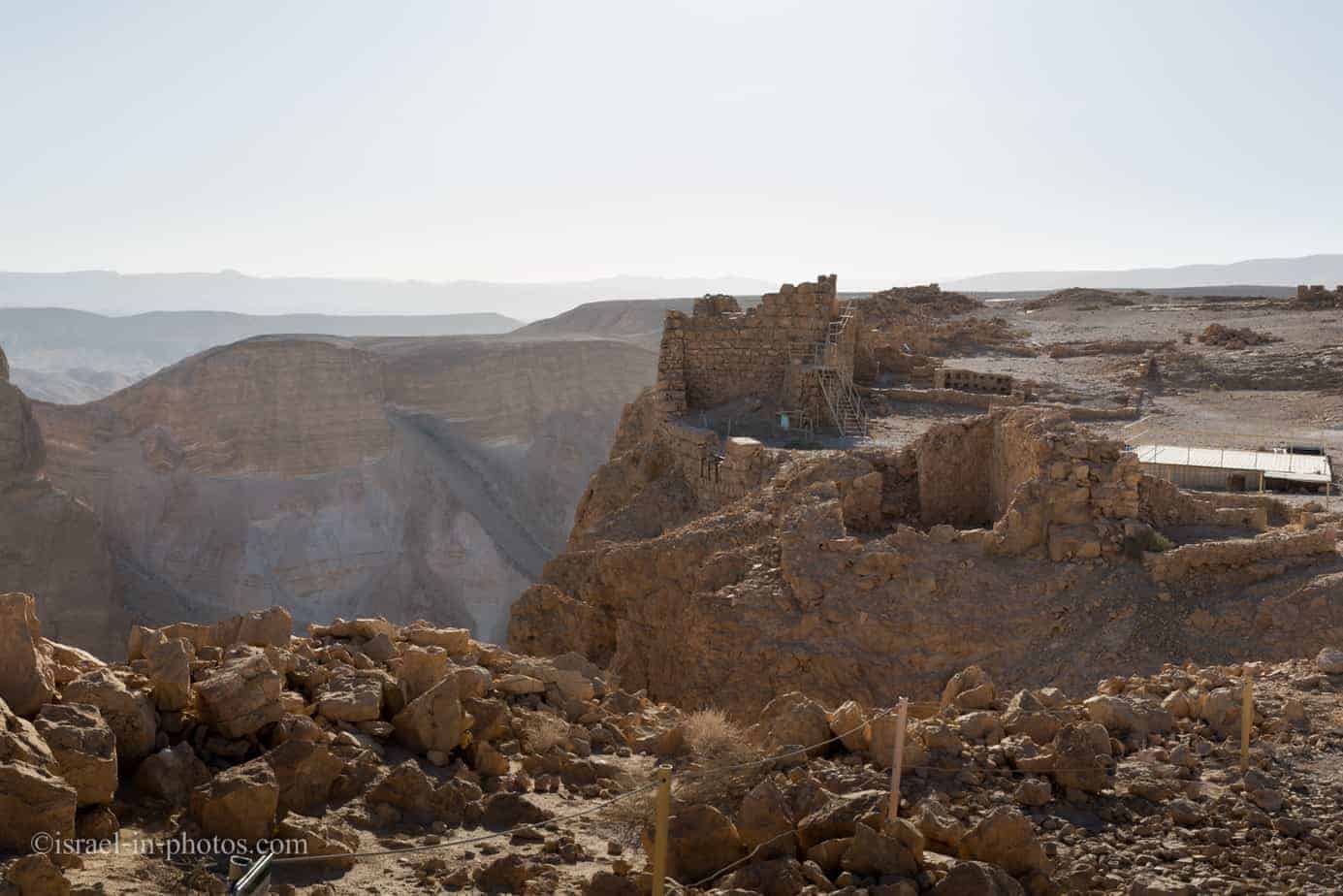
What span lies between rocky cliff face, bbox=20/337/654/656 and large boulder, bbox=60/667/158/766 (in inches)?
1372

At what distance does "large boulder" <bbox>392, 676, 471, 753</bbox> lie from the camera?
5609mm

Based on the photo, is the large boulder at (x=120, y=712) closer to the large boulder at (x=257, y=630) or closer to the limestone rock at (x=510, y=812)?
the large boulder at (x=257, y=630)

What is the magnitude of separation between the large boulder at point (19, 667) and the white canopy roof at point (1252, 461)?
10.0 meters

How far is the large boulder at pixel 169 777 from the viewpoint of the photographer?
475 centimetres

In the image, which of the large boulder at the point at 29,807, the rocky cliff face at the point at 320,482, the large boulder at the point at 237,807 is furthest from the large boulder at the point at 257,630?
the rocky cliff face at the point at 320,482

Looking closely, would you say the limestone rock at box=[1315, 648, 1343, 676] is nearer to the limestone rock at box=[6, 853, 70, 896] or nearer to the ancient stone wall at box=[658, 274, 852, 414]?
the limestone rock at box=[6, 853, 70, 896]

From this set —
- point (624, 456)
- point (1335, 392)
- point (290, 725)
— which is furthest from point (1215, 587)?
point (1335, 392)

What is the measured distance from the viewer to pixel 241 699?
5211 millimetres

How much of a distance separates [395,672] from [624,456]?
995 centimetres

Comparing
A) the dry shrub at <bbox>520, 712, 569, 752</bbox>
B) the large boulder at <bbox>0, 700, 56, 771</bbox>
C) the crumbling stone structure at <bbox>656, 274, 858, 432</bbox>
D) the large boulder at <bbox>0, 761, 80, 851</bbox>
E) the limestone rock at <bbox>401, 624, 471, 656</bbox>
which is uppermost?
the crumbling stone structure at <bbox>656, 274, 858, 432</bbox>

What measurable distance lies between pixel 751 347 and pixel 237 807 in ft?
40.1

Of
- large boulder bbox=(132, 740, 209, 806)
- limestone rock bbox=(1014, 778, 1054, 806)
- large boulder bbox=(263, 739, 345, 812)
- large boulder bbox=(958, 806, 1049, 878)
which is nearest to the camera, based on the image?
large boulder bbox=(958, 806, 1049, 878)

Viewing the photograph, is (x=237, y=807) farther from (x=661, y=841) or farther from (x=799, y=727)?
(x=799, y=727)

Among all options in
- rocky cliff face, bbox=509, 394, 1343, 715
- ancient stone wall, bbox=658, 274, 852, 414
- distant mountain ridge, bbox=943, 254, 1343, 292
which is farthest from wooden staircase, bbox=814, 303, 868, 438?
distant mountain ridge, bbox=943, 254, 1343, 292
